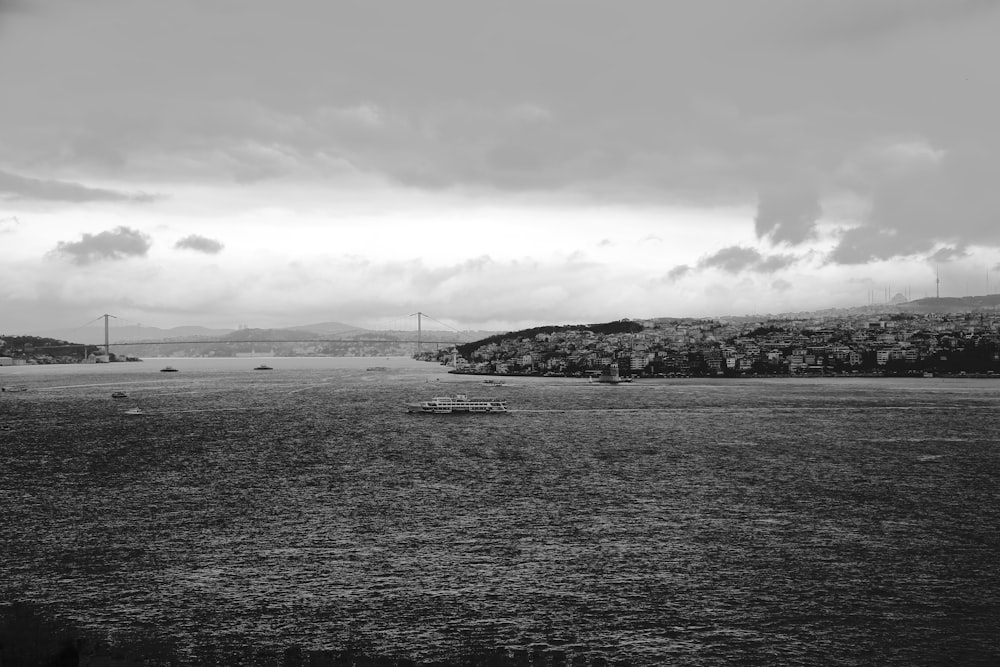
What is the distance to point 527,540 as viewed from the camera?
34062 millimetres

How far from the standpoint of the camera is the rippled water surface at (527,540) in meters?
24.0

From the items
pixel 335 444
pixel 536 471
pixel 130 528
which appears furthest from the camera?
pixel 335 444

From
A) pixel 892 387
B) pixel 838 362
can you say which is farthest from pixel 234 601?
pixel 838 362

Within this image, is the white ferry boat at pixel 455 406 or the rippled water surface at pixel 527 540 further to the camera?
the white ferry boat at pixel 455 406

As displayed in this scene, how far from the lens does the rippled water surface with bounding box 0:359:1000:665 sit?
24047mm

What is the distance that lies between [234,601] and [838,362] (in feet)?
642

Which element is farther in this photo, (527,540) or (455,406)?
(455,406)

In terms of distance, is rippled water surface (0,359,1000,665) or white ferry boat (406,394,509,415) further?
white ferry boat (406,394,509,415)

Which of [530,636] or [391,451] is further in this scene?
[391,451]

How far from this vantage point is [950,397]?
116 metres

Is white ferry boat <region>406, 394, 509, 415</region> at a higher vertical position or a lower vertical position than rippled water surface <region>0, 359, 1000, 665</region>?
higher

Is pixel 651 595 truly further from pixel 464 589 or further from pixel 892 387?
pixel 892 387

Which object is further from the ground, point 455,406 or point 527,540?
point 455,406

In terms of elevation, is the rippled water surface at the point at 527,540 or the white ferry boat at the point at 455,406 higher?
the white ferry boat at the point at 455,406
